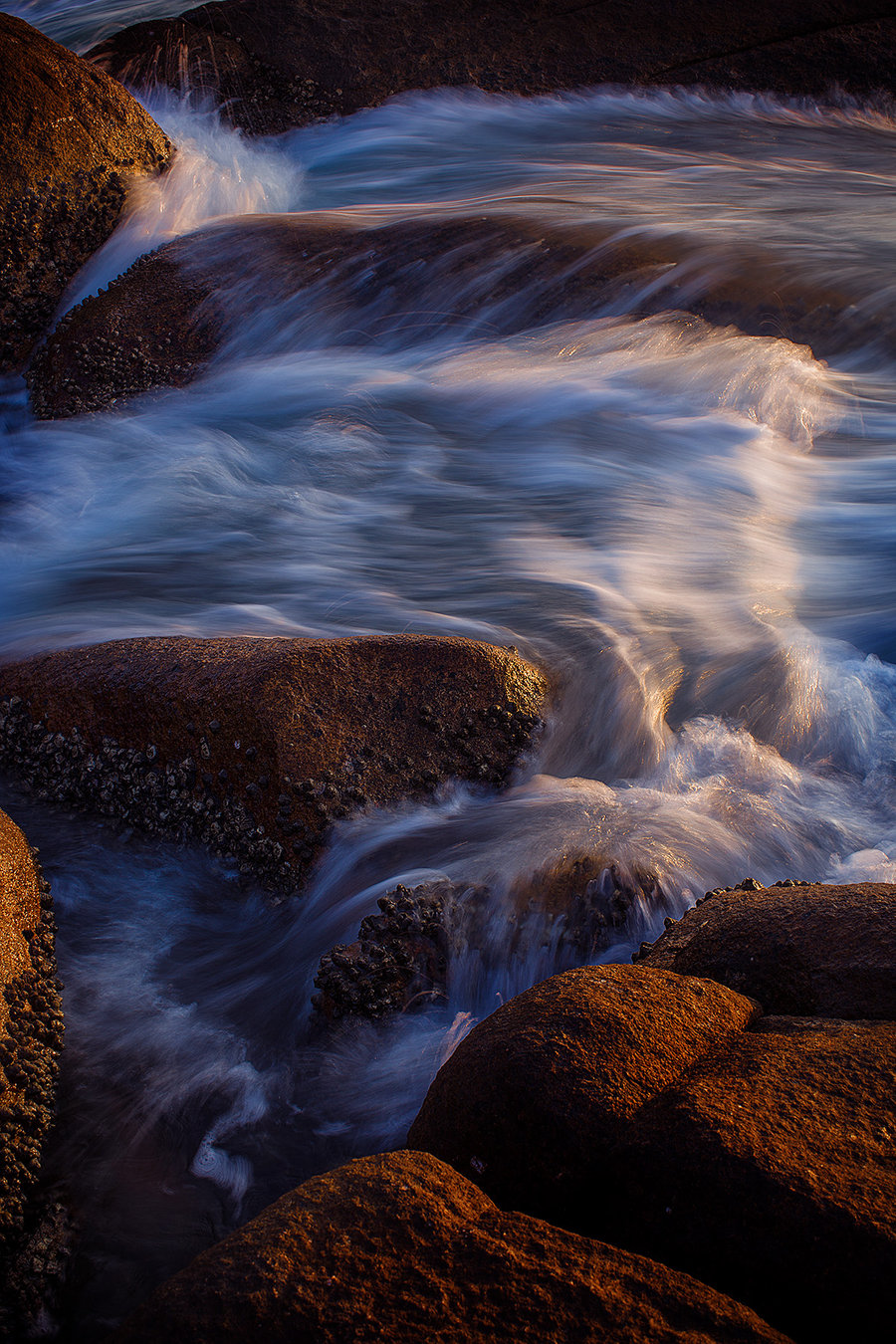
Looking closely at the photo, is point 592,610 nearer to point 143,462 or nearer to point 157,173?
point 143,462

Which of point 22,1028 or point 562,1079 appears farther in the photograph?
point 22,1028

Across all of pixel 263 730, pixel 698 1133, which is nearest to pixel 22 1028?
pixel 263 730

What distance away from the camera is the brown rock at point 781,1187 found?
169cm

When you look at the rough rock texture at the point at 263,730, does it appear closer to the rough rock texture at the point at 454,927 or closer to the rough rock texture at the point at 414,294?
the rough rock texture at the point at 454,927

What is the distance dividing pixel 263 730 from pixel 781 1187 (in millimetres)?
2519

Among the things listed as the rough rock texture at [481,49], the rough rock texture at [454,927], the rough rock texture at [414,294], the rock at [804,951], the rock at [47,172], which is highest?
the rough rock texture at [481,49]

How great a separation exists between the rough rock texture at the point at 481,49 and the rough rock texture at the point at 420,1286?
442 inches

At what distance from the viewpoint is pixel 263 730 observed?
3.75 meters

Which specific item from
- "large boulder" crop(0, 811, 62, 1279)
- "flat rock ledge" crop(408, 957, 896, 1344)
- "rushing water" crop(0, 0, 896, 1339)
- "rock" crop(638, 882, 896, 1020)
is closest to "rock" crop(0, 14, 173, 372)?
"rushing water" crop(0, 0, 896, 1339)

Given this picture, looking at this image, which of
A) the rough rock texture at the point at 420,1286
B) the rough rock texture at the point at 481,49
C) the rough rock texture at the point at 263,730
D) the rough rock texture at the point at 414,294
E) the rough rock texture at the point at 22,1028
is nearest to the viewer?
the rough rock texture at the point at 420,1286

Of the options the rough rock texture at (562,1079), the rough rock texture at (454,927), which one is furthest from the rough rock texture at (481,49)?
the rough rock texture at (562,1079)

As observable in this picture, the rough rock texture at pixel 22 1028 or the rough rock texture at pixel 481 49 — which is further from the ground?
the rough rock texture at pixel 481 49

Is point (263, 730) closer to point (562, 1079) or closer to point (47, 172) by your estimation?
point (562, 1079)

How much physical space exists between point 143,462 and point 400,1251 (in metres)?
6.01
